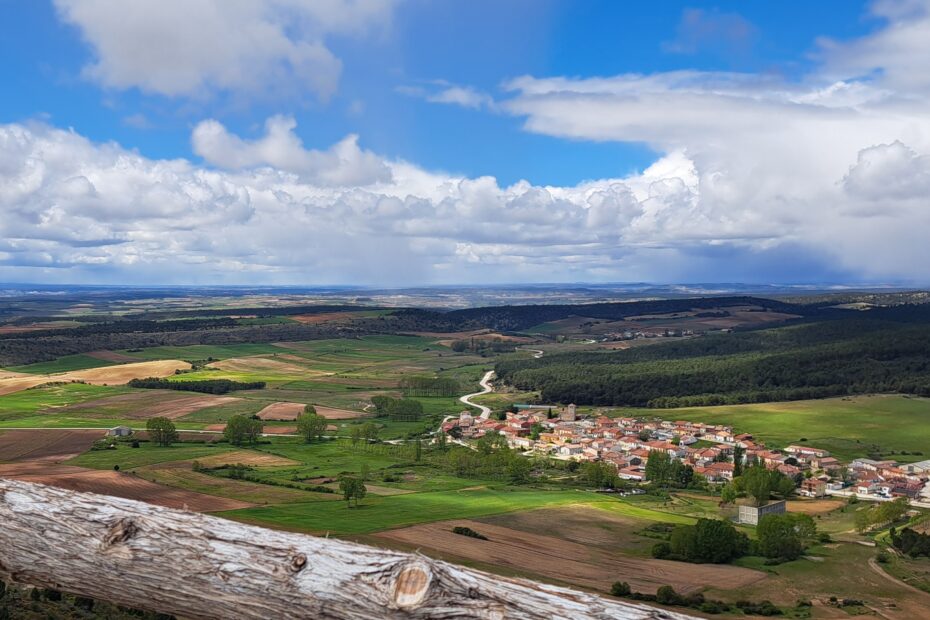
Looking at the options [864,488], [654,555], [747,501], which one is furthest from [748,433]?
[654,555]

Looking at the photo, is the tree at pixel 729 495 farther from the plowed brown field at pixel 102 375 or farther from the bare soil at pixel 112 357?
the bare soil at pixel 112 357

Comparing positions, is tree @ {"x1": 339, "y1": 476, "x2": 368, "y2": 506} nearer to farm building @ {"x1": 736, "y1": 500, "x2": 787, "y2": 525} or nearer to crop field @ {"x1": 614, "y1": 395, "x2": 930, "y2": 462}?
farm building @ {"x1": 736, "y1": 500, "x2": 787, "y2": 525}

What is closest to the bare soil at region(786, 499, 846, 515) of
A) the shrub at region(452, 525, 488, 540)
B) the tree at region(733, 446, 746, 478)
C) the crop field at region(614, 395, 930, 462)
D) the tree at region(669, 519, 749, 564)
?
the tree at region(733, 446, 746, 478)

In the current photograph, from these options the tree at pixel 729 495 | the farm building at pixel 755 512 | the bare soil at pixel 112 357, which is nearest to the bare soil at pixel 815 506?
the farm building at pixel 755 512

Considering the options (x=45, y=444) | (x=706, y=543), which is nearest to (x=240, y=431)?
(x=45, y=444)

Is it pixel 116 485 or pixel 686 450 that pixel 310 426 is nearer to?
pixel 116 485
